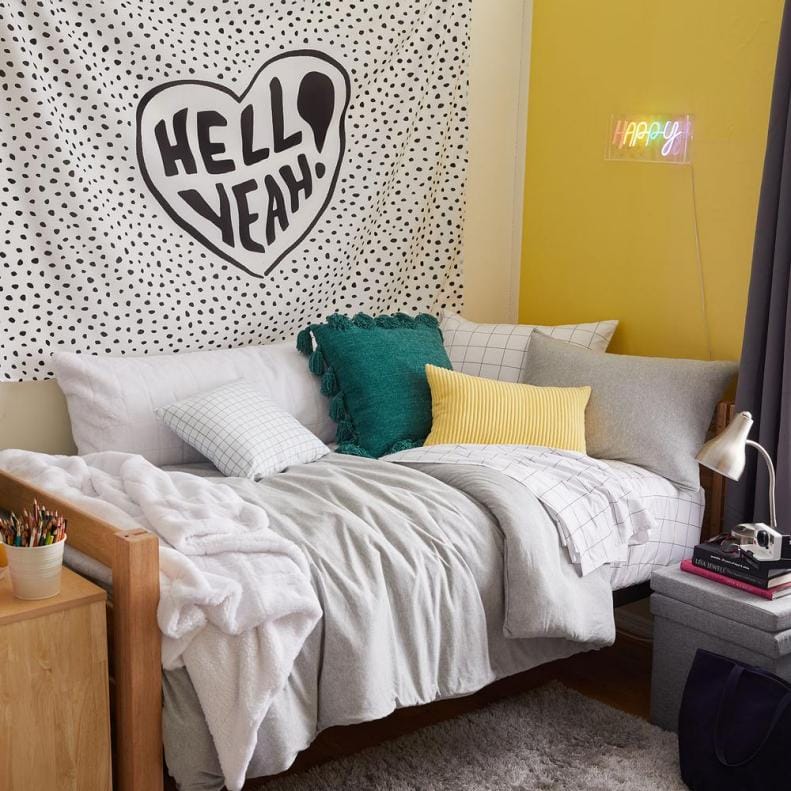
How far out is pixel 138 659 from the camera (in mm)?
1747

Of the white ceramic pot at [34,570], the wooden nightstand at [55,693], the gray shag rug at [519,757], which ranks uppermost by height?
the white ceramic pot at [34,570]

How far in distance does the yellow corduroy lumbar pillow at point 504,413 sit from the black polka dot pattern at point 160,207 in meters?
0.59

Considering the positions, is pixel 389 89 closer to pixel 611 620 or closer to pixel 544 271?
pixel 544 271

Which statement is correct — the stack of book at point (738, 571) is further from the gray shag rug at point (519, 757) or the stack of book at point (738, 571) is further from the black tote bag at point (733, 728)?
the gray shag rug at point (519, 757)

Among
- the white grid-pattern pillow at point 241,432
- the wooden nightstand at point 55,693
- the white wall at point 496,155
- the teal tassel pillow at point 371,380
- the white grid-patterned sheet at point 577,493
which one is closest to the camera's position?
the wooden nightstand at point 55,693

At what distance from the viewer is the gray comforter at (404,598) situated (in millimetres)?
1866

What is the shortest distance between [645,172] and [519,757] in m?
1.83

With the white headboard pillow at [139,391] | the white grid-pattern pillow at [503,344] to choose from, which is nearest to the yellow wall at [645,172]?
the white grid-pattern pillow at [503,344]

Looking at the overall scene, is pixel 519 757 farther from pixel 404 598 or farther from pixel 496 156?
pixel 496 156

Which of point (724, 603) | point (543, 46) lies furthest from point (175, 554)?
point (543, 46)

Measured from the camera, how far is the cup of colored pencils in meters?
1.74

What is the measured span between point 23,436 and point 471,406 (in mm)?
1214

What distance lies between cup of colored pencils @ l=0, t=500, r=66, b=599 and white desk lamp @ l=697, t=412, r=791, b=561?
4.46 feet

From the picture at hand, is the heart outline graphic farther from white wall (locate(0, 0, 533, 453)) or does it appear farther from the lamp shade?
the lamp shade
